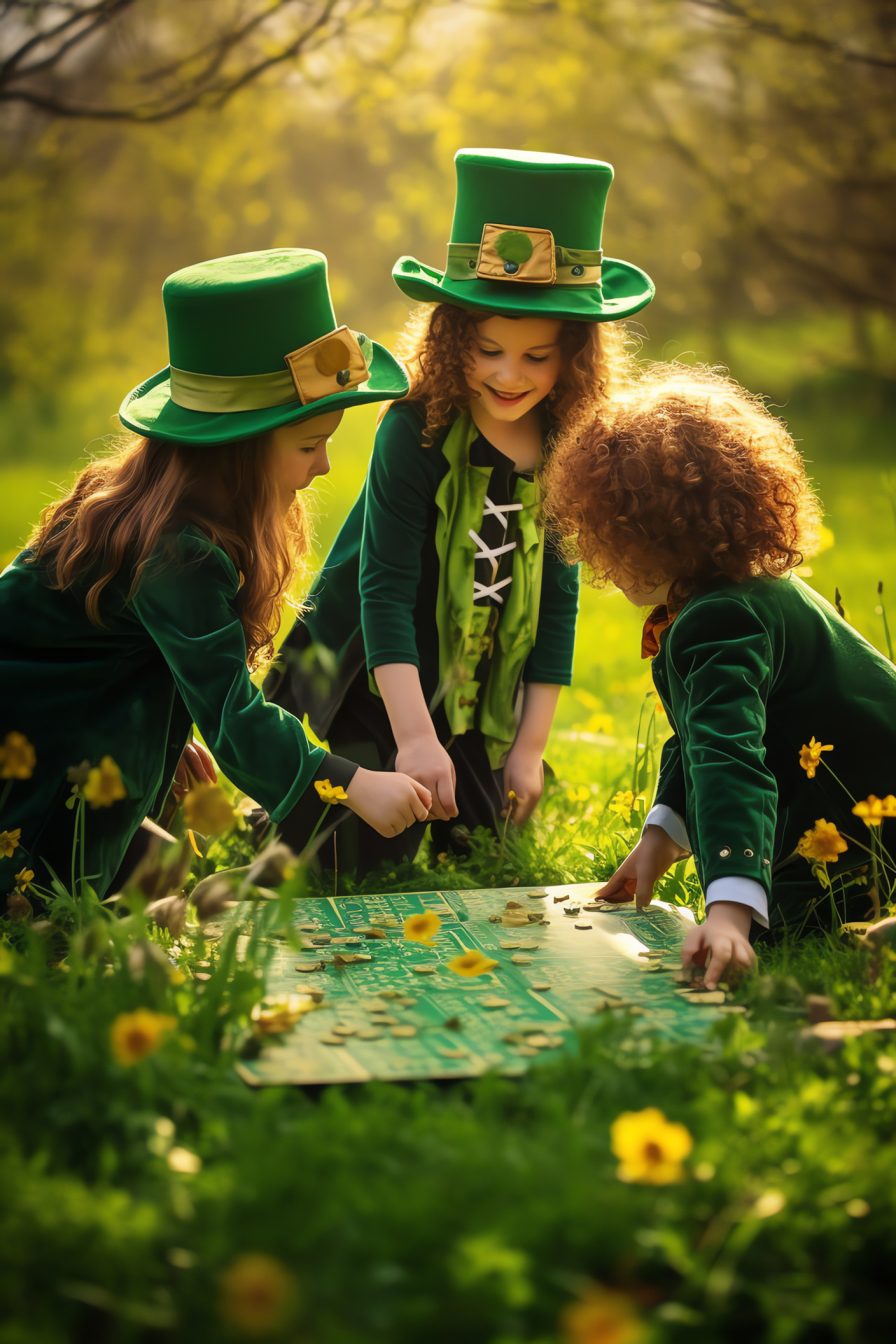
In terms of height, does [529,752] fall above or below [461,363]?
below

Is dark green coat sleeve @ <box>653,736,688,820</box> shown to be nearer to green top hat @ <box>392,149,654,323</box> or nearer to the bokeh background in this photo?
green top hat @ <box>392,149,654,323</box>

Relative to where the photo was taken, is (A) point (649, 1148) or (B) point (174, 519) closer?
(A) point (649, 1148)

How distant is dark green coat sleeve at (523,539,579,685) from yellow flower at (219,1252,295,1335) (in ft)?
7.07

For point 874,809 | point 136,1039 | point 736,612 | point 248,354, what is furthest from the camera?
point 248,354

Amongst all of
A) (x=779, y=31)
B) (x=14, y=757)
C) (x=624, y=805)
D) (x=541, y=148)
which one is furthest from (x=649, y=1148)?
(x=541, y=148)

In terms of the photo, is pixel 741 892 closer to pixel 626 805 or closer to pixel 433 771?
pixel 433 771

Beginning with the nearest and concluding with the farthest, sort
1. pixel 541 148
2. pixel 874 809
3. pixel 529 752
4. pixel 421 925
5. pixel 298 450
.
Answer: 1. pixel 421 925
2. pixel 874 809
3. pixel 298 450
4. pixel 529 752
5. pixel 541 148

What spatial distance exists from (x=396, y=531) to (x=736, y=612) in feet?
3.34

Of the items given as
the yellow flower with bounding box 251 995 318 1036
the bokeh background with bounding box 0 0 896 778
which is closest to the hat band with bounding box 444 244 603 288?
the yellow flower with bounding box 251 995 318 1036

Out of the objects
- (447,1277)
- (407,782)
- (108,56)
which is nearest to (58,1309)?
(447,1277)

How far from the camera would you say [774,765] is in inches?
88.4

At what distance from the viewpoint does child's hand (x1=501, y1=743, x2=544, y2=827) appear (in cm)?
298

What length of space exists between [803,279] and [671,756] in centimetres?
1176

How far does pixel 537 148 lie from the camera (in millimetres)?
12164
